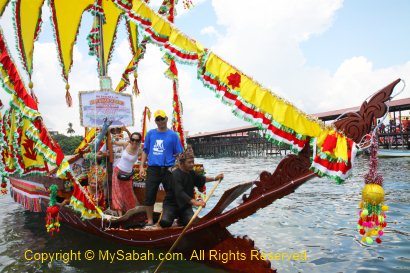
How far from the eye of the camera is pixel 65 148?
178 feet

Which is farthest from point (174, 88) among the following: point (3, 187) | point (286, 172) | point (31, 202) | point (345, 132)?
point (3, 187)

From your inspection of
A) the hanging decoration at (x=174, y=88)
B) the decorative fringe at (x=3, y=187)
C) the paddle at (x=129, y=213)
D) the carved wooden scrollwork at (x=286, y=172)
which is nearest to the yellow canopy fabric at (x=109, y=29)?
the hanging decoration at (x=174, y=88)

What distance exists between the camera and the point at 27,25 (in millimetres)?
9383

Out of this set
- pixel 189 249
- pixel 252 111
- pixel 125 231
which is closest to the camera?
pixel 252 111

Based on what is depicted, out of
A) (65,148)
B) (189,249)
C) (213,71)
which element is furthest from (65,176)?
(65,148)

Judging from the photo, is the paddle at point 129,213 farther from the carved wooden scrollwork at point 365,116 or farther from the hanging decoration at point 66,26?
the hanging decoration at point 66,26

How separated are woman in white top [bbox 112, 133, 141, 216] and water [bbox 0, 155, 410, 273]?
0.79 m

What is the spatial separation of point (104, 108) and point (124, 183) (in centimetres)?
146

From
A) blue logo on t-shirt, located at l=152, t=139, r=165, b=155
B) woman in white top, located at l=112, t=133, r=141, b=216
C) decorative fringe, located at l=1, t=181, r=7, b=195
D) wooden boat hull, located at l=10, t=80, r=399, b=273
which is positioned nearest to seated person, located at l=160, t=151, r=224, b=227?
wooden boat hull, located at l=10, t=80, r=399, b=273

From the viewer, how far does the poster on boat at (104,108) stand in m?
6.36

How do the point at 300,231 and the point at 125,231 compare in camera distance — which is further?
the point at 300,231

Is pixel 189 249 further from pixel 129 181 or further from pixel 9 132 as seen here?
pixel 9 132

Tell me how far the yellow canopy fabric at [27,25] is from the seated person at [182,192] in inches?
258

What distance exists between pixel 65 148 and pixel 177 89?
51131 millimetres
